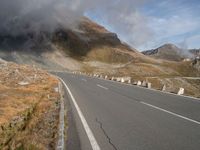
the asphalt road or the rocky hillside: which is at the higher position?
the rocky hillside

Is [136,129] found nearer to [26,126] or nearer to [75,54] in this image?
[26,126]

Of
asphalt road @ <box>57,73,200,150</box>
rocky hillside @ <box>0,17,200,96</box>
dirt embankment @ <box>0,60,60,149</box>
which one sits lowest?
dirt embankment @ <box>0,60,60,149</box>

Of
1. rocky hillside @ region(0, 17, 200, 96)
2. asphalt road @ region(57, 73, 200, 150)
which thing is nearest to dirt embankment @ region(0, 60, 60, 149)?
asphalt road @ region(57, 73, 200, 150)

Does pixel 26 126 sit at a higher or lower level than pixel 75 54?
lower

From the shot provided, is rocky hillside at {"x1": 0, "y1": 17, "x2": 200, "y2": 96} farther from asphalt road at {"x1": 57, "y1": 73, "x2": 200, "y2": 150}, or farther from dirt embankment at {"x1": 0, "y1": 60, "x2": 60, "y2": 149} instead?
asphalt road at {"x1": 57, "y1": 73, "x2": 200, "y2": 150}

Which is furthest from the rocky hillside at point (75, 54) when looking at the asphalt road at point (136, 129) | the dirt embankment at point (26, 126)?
the asphalt road at point (136, 129)

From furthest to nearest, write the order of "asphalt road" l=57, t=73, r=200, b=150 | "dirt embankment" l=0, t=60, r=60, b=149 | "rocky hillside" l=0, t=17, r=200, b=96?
"rocky hillside" l=0, t=17, r=200, b=96 → "dirt embankment" l=0, t=60, r=60, b=149 → "asphalt road" l=57, t=73, r=200, b=150

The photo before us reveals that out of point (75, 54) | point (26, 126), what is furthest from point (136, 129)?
point (75, 54)

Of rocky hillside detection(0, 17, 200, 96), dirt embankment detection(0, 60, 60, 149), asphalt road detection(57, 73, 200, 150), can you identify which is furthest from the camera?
rocky hillside detection(0, 17, 200, 96)

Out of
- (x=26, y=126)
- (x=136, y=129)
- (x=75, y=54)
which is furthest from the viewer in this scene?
(x=75, y=54)

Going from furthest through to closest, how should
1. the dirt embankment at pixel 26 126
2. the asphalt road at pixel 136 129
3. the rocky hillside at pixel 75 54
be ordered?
the rocky hillside at pixel 75 54 → the dirt embankment at pixel 26 126 → the asphalt road at pixel 136 129

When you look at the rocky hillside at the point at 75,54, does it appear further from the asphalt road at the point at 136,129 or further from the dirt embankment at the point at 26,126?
the asphalt road at the point at 136,129

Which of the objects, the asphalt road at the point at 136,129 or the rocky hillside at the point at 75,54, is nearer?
the asphalt road at the point at 136,129

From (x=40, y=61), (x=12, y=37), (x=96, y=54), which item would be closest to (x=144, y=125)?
(x=40, y=61)
